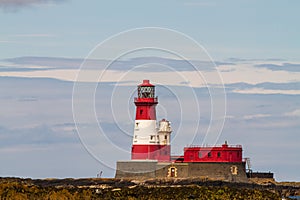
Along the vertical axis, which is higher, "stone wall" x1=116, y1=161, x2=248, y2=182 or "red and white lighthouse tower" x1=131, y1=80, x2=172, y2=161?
"red and white lighthouse tower" x1=131, y1=80, x2=172, y2=161

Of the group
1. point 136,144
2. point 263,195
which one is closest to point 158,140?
point 136,144

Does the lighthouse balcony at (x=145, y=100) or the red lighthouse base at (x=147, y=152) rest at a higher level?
the lighthouse balcony at (x=145, y=100)

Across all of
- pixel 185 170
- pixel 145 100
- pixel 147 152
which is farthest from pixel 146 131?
pixel 185 170

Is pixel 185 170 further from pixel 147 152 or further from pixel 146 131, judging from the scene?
pixel 146 131

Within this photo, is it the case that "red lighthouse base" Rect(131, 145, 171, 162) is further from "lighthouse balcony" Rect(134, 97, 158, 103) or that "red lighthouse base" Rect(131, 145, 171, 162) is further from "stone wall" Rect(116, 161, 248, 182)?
"lighthouse balcony" Rect(134, 97, 158, 103)

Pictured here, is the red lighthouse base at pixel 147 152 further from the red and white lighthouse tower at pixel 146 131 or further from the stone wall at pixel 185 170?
the stone wall at pixel 185 170

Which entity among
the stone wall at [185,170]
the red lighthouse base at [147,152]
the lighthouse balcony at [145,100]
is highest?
the lighthouse balcony at [145,100]

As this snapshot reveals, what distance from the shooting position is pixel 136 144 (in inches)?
3484

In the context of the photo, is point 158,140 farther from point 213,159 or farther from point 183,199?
point 183,199

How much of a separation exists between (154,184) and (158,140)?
11.4 ft

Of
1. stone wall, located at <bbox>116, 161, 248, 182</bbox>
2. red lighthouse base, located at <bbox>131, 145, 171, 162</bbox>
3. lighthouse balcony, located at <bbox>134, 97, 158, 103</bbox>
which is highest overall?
lighthouse balcony, located at <bbox>134, 97, 158, 103</bbox>

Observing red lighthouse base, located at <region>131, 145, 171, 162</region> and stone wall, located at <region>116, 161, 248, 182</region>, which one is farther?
stone wall, located at <region>116, 161, 248, 182</region>

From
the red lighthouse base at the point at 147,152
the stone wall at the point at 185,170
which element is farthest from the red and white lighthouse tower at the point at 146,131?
the stone wall at the point at 185,170

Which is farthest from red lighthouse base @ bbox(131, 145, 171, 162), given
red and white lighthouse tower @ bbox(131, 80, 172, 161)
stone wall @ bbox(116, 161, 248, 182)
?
stone wall @ bbox(116, 161, 248, 182)
